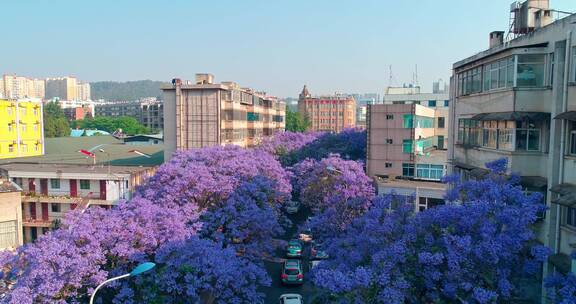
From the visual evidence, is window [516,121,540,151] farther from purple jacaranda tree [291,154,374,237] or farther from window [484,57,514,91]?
purple jacaranda tree [291,154,374,237]

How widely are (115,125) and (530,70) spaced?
117 m

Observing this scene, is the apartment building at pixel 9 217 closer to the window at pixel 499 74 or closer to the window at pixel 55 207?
the window at pixel 55 207

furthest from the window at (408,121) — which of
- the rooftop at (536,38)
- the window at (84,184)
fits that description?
the window at (84,184)

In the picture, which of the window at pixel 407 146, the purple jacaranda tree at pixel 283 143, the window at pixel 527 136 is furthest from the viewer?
the purple jacaranda tree at pixel 283 143

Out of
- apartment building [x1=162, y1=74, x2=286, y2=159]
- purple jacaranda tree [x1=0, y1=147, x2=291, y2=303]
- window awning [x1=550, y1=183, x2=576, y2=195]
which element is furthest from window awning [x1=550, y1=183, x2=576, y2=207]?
apartment building [x1=162, y1=74, x2=286, y2=159]

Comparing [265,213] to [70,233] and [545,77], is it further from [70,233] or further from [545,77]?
[545,77]

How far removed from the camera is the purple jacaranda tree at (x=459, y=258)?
9.24 meters

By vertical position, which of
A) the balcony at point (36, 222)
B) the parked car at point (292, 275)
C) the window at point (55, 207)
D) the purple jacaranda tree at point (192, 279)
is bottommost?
the parked car at point (292, 275)

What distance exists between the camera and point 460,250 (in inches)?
369

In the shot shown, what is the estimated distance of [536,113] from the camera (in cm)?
1283

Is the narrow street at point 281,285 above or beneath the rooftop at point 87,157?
beneath

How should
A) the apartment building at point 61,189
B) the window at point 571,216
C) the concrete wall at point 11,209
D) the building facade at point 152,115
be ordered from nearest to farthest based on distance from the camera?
the window at point 571,216 → the concrete wall at point 11,209 → the apartment building at point 61,189 → the building facade at point 152,115

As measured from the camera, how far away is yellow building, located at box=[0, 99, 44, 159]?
40156 millimetres

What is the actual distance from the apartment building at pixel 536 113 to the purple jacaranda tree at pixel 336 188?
20.7ft
